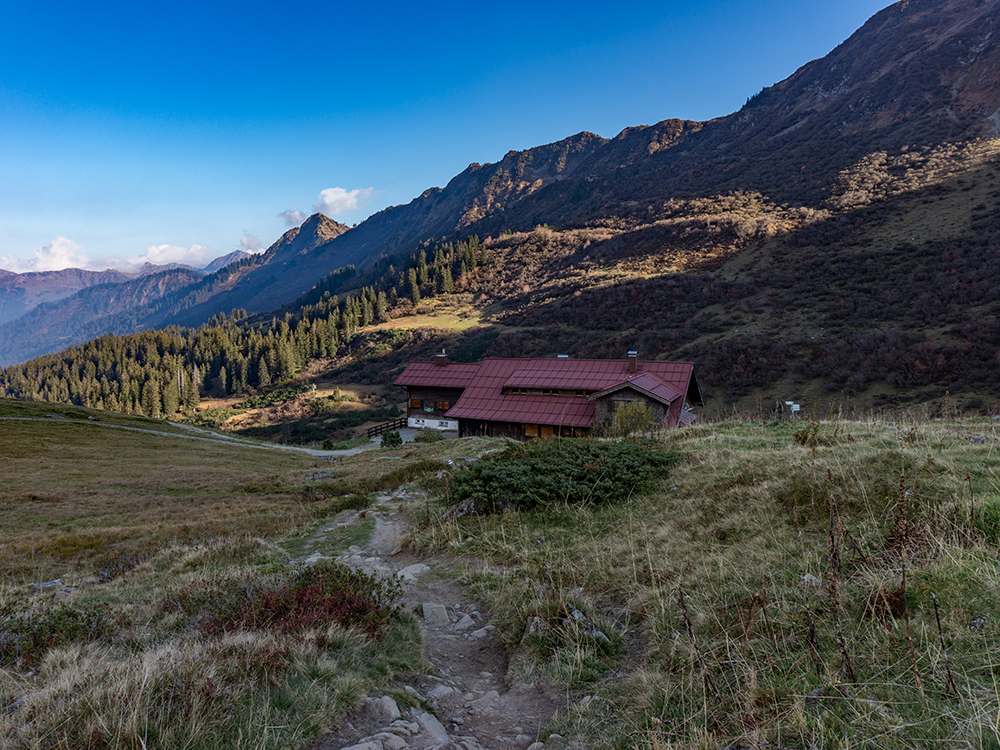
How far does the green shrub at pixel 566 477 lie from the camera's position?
9.88 m

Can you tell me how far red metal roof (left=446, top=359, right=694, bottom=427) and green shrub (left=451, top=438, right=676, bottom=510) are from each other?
63.2 ft

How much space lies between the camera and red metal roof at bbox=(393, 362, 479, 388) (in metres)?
46.1

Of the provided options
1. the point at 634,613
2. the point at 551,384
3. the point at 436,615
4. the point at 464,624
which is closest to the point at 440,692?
the point at 464,624

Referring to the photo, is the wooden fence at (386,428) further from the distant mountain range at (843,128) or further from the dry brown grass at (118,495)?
the distant mountain range at (843,128)

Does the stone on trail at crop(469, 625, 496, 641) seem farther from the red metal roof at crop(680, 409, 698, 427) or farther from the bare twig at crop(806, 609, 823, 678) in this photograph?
the red metal roof at crop(680, 409, 698, 427)

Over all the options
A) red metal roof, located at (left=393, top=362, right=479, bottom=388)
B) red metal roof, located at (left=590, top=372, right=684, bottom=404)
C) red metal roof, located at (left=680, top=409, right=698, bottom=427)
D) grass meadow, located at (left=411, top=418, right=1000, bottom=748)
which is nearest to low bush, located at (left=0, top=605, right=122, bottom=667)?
grass meadow, located at (left=411, top=418, right=1000, bottom=748)

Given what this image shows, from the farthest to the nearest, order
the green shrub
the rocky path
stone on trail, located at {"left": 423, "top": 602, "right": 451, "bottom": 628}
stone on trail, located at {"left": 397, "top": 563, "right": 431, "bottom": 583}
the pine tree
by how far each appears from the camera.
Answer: the pine tree, the green shrub, stone on trail, located at {"left": 397, "top": 563, "right": 431, "bottom": 583}, stone on trail, located at {"left": 423, "top": 602, "right": 451, "bottom": 628}, the rocky path

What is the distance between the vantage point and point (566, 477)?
1047 cm

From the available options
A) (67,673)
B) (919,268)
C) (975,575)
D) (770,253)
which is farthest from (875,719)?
(770,253)

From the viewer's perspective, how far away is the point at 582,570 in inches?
261

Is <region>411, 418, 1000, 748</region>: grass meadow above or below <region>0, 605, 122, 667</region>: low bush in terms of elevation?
below

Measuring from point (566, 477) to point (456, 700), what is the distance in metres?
6.40

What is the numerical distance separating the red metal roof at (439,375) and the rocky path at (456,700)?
38.9 meters

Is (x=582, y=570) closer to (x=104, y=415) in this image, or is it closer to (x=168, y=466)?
(x=168, y=466)
